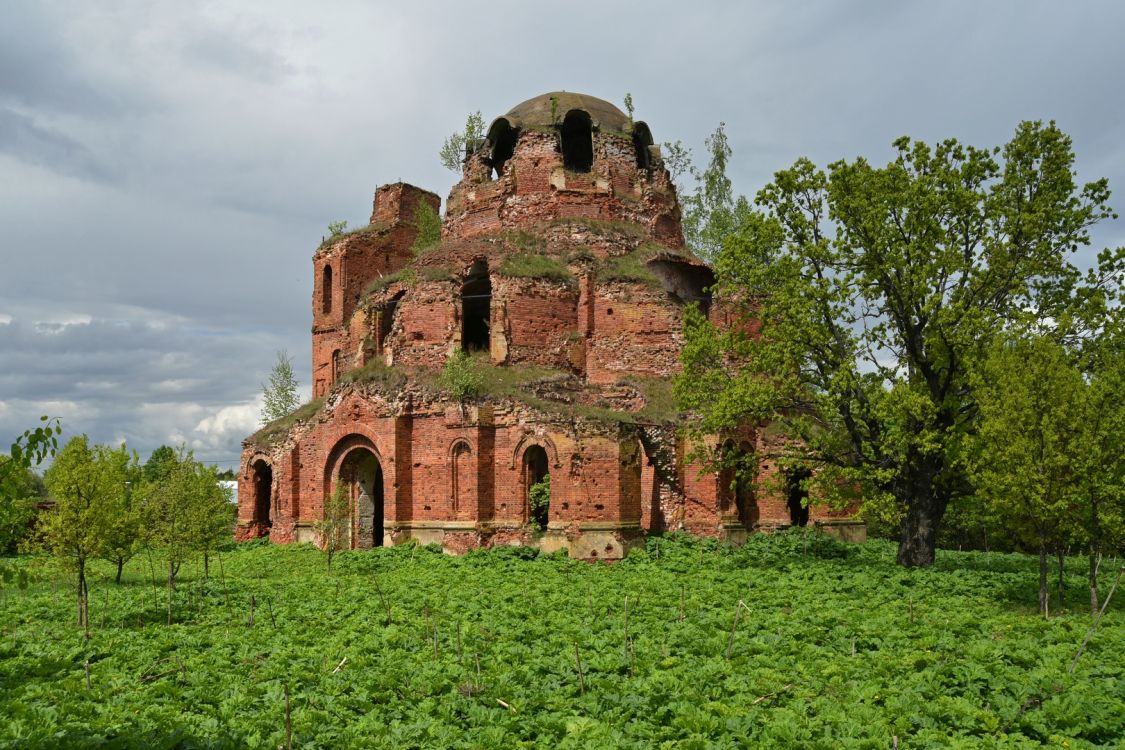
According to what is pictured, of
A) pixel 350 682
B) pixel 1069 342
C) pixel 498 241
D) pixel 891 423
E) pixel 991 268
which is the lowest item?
pixel 350 682

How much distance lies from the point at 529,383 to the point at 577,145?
51.4 ft

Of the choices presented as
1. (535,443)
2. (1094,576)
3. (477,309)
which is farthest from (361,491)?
(1094,576)

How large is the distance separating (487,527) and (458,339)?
6559 millimetres

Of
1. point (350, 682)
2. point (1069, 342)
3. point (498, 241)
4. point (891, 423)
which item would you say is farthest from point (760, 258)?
point (350, 682)

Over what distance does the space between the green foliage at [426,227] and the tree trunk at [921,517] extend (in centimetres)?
2423

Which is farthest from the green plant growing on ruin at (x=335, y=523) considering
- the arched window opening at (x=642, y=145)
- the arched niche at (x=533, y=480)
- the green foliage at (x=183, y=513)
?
the arched window opening at (x=642, y=145)

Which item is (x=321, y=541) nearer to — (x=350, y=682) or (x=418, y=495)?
(x=418, y=495)

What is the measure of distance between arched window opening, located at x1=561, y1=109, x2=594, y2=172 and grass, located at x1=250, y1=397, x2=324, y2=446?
48.0ft

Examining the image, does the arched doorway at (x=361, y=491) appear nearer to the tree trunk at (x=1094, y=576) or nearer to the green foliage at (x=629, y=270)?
the green foliage at (x=629, y=270)

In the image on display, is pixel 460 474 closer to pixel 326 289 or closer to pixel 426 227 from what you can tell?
pixel 426 227

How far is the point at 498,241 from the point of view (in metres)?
30.2

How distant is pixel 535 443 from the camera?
24.0 metres

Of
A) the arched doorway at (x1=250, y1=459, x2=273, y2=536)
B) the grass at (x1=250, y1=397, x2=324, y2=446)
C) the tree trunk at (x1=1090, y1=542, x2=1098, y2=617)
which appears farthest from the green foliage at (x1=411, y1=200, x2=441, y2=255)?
the tree trunk at (x1=1090, y1=542, x2=1098, y2=617)

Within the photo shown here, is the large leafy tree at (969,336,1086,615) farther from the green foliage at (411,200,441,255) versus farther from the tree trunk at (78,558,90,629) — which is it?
the green foliage at (411,200,441,255)
